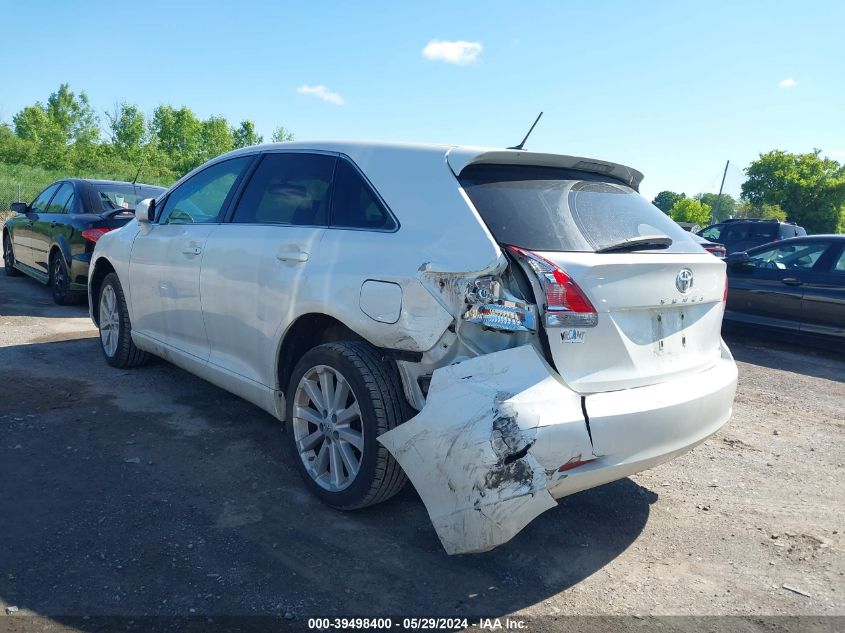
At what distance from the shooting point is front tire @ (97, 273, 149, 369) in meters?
5.39

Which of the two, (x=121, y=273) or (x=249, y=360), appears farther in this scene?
(x=121, y=273)

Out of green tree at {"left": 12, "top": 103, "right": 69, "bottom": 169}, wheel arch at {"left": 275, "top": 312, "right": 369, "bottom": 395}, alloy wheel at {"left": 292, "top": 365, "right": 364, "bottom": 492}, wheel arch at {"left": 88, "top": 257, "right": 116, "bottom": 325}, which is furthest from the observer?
green tree at {"left": 12, "top": 103, "right": 69, "bottom": 169}

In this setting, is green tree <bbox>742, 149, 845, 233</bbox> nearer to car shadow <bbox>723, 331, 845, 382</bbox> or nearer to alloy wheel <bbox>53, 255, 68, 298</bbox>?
car shadow <bbox>723, 331, 845, 382</bbox>

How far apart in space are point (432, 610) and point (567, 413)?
0.93 metres

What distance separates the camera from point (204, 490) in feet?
11.4

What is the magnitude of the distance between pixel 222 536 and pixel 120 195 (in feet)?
23.0

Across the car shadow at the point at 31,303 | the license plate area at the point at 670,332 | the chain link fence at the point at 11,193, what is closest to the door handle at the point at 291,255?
the license plate area at the point at 670,332

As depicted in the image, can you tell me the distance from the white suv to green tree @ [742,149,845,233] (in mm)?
72625

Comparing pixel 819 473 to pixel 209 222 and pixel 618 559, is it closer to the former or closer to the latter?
pixel 618 559

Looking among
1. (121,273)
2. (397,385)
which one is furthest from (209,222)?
(397,385)

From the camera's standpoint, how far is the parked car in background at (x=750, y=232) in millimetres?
17078

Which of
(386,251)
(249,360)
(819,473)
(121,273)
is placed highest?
(386,251)

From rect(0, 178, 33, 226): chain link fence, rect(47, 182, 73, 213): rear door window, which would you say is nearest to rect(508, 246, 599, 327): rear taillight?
rect(47, 182, 73, 213): rear door window

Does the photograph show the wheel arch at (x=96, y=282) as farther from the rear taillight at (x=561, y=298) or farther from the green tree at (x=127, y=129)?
the green tree at (x=127, y=129)
